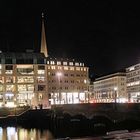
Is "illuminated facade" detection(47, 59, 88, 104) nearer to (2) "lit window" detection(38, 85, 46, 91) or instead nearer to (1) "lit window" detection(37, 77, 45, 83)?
(2) "lit window" detection(38, 85, 46, 91)

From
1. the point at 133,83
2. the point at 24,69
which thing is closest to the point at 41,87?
the point at 24,69

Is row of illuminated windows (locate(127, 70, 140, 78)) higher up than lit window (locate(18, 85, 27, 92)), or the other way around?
row of illuminated windows (locate(127, 70, 140, 78))

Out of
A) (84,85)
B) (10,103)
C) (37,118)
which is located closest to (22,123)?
(37,118)

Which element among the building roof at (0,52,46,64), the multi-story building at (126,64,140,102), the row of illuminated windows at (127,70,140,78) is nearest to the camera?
the building roof at (0,52,46,64)

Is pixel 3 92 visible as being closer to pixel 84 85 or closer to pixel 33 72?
pixel 33 72

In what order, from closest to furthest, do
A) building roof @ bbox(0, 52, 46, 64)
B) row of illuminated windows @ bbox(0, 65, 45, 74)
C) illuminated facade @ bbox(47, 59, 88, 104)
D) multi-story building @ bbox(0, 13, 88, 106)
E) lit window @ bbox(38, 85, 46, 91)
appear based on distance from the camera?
multi-story building @ bbox(0, 13, 88, 106) → row of illuminated windows @ bbox(0, 65, 45, 74) → building roof @ bbox(0, 52, 46, 64) → lit window @ bbox(38, 85, 46, 91) → illuminated facade @ bbox(47, 59, 88, 104)

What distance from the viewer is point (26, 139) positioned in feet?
216

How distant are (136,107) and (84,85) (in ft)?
351

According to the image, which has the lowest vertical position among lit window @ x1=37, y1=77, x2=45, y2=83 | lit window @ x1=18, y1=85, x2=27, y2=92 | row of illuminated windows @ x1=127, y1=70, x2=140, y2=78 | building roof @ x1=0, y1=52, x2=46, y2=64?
lit window @ x1=18, y1=85, x2=27, y2=92

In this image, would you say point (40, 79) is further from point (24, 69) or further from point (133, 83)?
point (133, 83)

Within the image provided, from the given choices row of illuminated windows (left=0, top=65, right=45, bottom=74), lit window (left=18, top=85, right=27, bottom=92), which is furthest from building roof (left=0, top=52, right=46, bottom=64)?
lit window (left=18, top=85, right=27, bottom=92)

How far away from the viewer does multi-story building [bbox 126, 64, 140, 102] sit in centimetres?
16875

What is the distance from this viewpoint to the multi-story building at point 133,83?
554 ft

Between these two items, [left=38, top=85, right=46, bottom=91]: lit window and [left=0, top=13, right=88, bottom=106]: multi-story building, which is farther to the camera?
[left=38, top=85, right=46, bottom=91]: lit window
